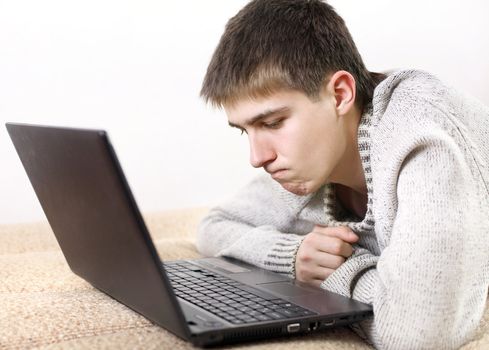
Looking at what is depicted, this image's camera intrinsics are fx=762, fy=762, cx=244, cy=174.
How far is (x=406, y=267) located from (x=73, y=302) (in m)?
0.43

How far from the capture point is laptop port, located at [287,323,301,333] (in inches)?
33.4

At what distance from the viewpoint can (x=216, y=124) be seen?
79.9 inches

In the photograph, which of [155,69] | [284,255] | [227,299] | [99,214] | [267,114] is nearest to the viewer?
[99,214]

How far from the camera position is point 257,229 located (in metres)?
1.36

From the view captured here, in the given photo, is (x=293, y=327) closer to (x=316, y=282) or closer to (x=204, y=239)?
(x=316, y=282)

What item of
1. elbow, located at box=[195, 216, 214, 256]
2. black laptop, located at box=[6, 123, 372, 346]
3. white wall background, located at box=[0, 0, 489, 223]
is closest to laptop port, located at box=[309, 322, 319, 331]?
black laptop, located at box=[6, 123, 372, 346]

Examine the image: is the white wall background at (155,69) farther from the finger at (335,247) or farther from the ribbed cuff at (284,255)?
the finger at (335,247)

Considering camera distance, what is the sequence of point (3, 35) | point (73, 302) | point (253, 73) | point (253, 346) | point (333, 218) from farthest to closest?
point (3, 35) → point (333, 218) → point (253, 73) → point (73, 302) → point (253, 346)

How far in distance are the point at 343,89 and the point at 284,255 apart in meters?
0.27

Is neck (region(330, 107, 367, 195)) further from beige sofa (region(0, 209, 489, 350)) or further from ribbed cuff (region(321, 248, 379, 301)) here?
beige sofa (region(0, 209, 489, 350))

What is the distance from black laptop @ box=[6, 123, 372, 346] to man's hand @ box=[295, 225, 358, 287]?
38 millimetres

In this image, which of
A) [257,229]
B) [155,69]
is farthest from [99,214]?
[155,69]

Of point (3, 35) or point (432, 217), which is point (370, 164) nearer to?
point (432, 217)

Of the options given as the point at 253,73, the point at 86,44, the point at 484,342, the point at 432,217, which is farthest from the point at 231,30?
the point at 86,44
